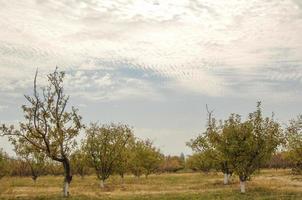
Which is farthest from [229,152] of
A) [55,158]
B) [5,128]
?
[5,128]

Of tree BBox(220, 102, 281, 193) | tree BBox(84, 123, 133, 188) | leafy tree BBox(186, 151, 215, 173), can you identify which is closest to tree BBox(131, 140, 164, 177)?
leafy tree BBox(186, 151, 215, 173)

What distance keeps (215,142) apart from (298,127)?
36.4 feet

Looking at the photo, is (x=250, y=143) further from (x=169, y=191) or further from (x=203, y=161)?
(x=203, y=161)

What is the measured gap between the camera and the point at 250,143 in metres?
51.8

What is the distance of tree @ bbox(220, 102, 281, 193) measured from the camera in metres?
52.2

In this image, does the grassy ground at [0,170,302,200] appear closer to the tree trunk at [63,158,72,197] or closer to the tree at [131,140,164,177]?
the tree trunk at [63,158,72,197]

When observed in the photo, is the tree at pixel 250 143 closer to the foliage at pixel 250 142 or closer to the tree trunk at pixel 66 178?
the foliage at pixel 250 142

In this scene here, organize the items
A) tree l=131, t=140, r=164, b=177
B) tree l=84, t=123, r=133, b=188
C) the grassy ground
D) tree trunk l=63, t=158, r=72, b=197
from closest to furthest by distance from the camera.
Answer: the grassy ground < tree trunk l=63, t=158, r=72, b=197 < tree l=84, t=123, r=133, b=188 < tree l=131, t=140, r=164, b=177

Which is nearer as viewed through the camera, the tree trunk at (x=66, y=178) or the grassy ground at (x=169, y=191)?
the grassy ground at (x=169, y=191)

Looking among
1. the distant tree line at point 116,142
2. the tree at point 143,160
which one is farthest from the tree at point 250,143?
the tree at point 143,160

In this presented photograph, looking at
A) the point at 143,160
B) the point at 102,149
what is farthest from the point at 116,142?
the point at 143,160

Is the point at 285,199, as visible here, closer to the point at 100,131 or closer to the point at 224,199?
the point at 224,199

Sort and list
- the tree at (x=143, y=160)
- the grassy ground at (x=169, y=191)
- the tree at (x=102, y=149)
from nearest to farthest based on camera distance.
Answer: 1. the grassy ground at (x=169, y=191)
2. the tree at (x=102, y=149)
3. the tree at (x=143, y=160)

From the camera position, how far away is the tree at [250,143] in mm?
52225
